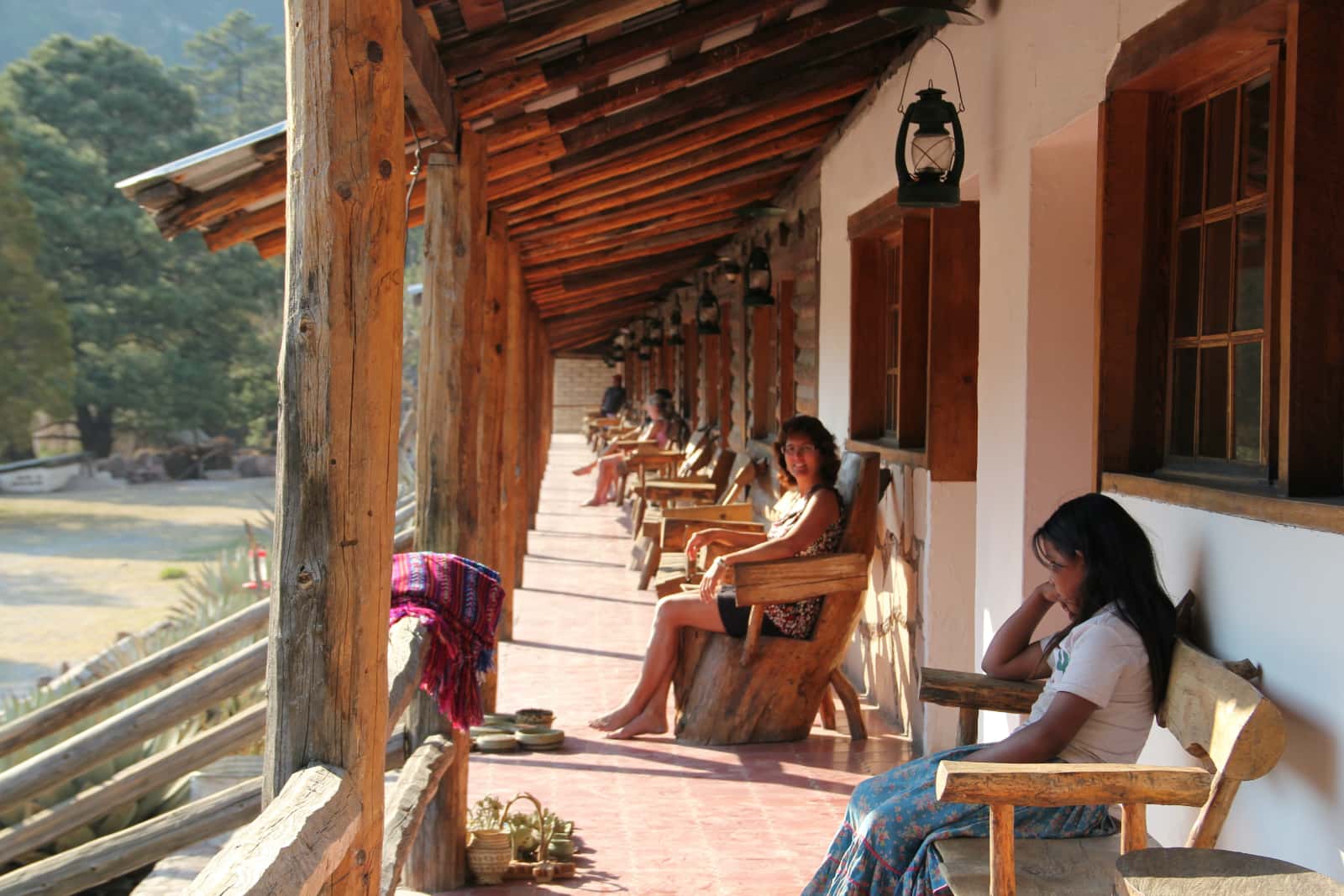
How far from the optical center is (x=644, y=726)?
18.5 ft

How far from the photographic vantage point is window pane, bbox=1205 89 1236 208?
9.95 feet

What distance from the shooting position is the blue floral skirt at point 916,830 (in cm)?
275

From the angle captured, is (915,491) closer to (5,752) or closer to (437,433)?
(437,433)

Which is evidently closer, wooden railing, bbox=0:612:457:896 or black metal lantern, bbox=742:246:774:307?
wooden railing, bbox=0:612:457:896

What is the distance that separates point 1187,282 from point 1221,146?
0.32 m

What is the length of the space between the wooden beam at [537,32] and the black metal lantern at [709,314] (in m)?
7.51

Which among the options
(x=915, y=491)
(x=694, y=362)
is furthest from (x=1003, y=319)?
(x=694, y=362)

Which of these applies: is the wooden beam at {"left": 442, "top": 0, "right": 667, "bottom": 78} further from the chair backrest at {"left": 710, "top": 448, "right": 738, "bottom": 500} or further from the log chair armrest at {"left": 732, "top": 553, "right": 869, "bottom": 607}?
the chair backrest at {"left": 710, "top": 448, "right": 738, "bottom": 500}

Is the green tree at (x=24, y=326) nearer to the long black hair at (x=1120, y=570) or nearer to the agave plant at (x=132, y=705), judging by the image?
the agave plant at (x=132, y=705)

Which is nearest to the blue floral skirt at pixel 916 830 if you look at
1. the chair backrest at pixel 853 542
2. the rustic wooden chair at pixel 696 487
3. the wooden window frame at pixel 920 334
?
the wooden window frame at pixel 920 334

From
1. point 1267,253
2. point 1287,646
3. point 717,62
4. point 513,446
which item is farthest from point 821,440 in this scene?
point 513,446

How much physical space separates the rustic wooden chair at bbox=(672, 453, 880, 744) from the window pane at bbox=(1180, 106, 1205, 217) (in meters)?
2.31

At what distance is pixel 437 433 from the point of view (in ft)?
15.6

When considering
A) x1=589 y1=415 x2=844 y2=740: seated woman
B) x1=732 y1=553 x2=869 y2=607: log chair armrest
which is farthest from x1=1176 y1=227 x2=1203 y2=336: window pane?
x1=589 y1=415 x2=844 y2=740: seated woman
